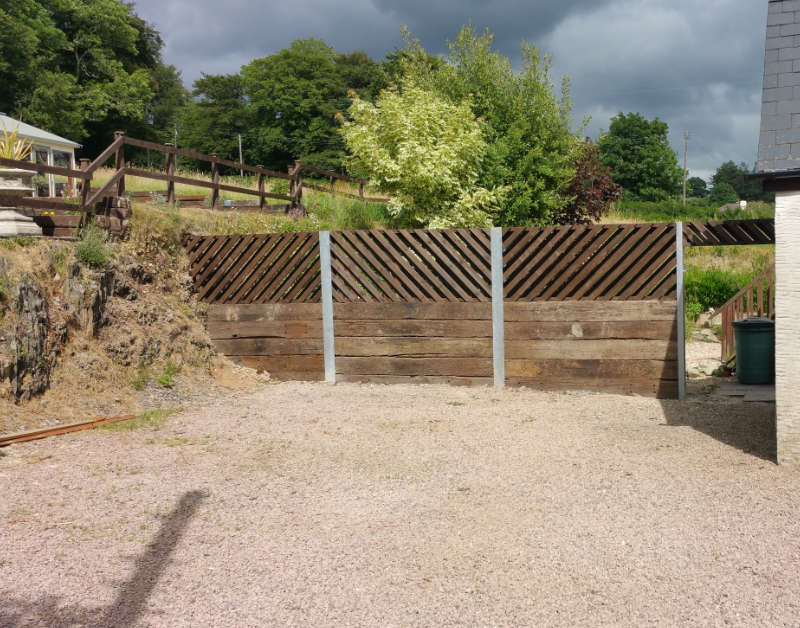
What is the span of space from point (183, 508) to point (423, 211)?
9.92m

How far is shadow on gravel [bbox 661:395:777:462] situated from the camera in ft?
19.7

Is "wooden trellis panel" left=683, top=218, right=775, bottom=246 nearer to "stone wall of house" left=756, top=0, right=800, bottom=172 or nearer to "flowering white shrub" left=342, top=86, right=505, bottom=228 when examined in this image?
"stone wall of house" left=756, top=0, right=800, bottom=172

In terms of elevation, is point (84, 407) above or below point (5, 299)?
below

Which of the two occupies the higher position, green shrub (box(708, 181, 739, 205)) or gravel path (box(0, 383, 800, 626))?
green shrub (box(708, 181, 739, 205))

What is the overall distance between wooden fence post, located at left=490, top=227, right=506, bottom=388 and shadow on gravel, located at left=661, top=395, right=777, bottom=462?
1977mm

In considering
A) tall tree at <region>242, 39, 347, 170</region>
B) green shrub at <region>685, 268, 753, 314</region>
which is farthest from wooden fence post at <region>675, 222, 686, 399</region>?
tall tree at <region>242, 39, 347, 170</region>

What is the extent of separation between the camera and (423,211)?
13.5 m

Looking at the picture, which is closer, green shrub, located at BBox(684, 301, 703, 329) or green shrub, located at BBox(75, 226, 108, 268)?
green shrub, located at BBox(75, 226, 108, 268)

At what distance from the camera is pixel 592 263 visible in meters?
8.11

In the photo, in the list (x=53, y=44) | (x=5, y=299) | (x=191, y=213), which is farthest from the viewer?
(x=53, y=44)

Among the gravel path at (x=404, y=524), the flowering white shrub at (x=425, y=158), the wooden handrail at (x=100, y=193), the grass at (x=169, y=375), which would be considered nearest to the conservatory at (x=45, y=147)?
the flowering white shrub at (x=425, y=158)

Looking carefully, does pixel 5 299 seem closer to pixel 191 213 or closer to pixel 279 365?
pixel 279 365

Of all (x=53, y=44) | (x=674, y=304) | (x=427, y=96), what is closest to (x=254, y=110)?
(x=53, y=44)

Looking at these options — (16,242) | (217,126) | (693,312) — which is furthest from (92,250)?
(217,126)
